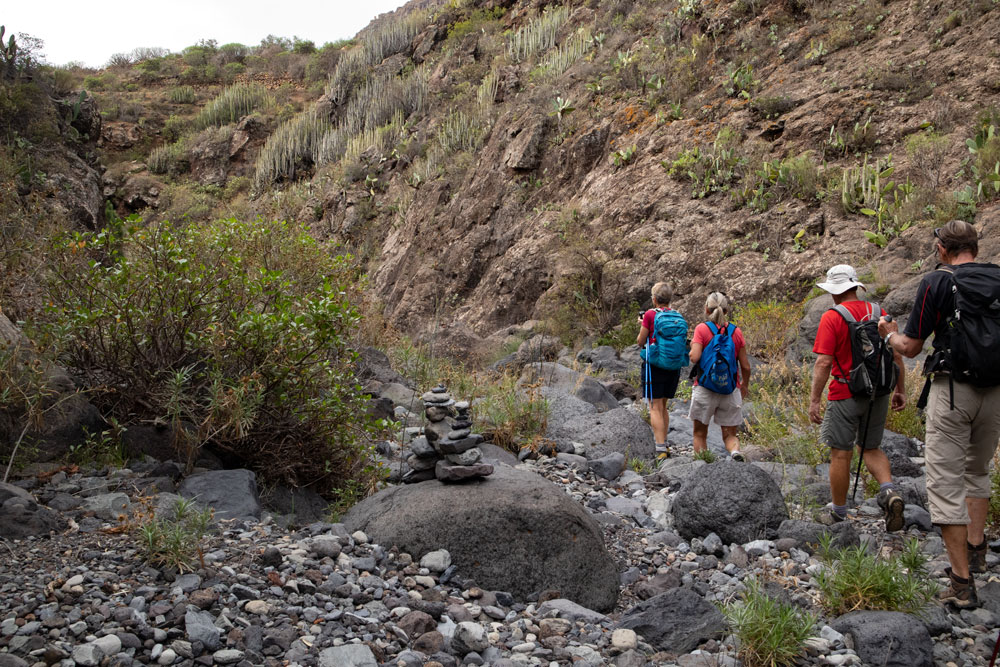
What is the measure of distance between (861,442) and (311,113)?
31.6 m

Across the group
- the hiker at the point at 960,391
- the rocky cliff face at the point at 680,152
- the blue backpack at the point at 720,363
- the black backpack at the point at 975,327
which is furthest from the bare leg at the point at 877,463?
the rocky cliff face at the point at 680,152

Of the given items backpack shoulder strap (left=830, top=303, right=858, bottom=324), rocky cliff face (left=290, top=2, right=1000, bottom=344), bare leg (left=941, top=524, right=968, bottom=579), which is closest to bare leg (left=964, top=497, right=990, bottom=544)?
bare leg (left=941, top=524, right=968, bottom=579)

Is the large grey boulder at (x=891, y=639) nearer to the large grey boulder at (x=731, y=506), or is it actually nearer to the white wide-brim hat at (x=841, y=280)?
the large grey boulder at (x=731, y=506)

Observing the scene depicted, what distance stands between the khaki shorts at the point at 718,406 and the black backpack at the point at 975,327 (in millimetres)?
2810

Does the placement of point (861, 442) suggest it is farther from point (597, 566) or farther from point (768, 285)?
point (768, 285)

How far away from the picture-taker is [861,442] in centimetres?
488

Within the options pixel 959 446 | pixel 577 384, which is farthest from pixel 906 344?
pixel 577 384

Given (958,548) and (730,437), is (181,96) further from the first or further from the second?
(958,548)

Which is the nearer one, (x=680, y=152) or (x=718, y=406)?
(x=718, y=406)

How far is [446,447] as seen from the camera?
4.53m

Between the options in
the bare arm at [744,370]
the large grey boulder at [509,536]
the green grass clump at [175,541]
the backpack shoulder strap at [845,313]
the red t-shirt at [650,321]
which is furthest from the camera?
the red t-shirt at [650,321]

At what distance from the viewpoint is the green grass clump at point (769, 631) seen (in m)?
3.00

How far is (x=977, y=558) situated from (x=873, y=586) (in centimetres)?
99

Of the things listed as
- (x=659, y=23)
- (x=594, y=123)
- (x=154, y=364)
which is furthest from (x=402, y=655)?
(x=659, y=23)
